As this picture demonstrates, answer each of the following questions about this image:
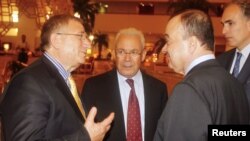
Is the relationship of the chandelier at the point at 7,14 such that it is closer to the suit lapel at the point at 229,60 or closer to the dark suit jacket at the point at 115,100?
the dark suit jacket at the point at 115,100

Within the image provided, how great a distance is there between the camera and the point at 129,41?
3064 millimetres

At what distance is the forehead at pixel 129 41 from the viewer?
3.06m

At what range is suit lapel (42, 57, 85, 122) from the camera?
215 centimetres

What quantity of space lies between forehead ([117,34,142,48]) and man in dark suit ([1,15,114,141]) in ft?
2.27

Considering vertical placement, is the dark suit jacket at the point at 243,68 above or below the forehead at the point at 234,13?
below

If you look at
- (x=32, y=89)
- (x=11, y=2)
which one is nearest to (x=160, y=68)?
(x=11, y=2)

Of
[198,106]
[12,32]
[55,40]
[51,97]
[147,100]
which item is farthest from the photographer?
[12,32]

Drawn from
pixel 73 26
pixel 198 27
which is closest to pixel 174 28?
pixel 198 27

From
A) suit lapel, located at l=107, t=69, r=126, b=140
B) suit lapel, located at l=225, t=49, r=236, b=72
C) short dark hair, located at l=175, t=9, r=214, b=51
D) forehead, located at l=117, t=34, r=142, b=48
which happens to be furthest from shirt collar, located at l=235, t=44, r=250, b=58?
short dark hair, located at l=175, t=9, r=214, b=51

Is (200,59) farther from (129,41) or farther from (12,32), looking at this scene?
(12,32)

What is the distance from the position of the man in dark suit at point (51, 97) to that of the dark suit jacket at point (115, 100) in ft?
2.17

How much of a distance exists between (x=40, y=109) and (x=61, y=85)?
252 millimetres

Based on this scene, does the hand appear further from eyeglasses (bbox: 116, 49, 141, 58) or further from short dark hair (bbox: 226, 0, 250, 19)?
short dark hair (bbox: 226, 0, 250, 19)

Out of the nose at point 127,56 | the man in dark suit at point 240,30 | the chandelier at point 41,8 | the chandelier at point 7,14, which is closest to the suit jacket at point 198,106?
the nose at point 127,56
